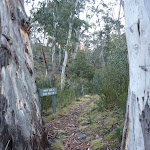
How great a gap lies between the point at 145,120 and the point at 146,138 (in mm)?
141

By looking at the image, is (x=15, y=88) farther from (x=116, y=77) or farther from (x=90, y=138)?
(x=116, y=77)

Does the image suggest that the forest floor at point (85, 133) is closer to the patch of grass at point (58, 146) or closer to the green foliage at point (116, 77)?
the patch of grass at point (58, 146)

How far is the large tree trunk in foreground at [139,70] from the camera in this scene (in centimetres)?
145

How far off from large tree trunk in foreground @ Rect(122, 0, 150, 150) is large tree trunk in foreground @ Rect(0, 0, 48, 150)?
1.40 meters

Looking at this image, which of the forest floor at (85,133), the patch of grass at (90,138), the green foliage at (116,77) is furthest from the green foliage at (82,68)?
the patch of grass at (90,138)

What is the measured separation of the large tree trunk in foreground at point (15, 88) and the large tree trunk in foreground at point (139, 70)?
4.60 feet

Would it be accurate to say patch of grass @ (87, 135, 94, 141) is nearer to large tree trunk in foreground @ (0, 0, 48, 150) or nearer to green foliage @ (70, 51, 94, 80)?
large tree trunk in foreground @ (0, 0, 48, 150)

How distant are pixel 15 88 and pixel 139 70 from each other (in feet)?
5.31

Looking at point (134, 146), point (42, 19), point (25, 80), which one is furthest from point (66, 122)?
point (42, 19)

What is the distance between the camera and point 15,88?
2.38 m

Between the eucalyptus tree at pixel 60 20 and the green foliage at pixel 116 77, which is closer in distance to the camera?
the green foliage at pixel 116 77

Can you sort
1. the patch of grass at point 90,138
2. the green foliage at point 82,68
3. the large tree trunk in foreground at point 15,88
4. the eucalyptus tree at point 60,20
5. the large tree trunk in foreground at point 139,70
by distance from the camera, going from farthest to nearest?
the green foliage at point 82,68 → the eucalyptus tree at point 60,20 → the patch of grass at point 90,138 → the large tree trunk in foreground at point 15,88 → the large tree trunk in foreground at point 139,70

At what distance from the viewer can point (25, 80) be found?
2.70m

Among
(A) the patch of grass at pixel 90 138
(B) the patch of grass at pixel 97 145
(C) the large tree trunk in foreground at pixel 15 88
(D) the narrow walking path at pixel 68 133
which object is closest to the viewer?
(C) the large tree trunk in foreground at pixel 15 88
